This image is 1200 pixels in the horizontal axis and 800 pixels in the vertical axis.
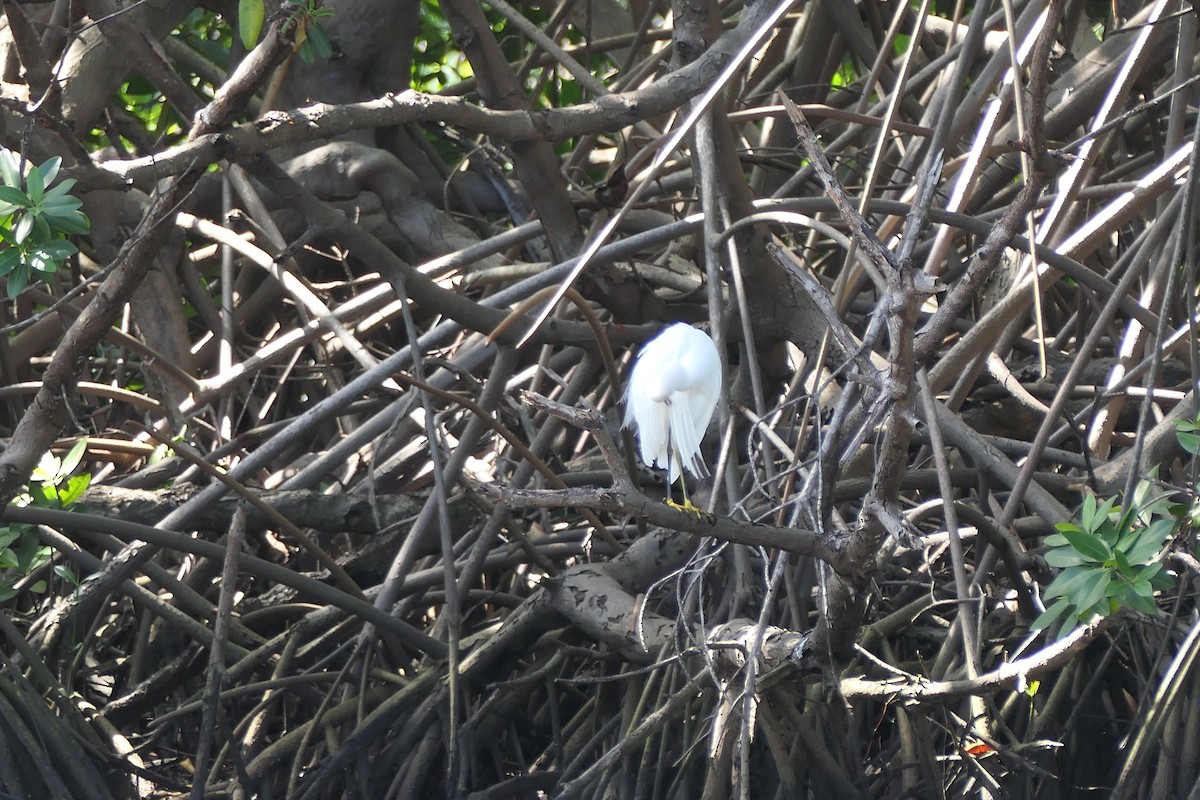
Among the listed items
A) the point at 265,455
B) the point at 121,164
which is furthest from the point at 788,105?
the point at 265,455

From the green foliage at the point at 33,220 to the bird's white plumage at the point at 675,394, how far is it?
0.87 m

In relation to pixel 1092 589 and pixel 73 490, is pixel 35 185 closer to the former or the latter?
pixel 73 490

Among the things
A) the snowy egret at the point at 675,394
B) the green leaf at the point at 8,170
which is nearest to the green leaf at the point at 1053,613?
the snowy egret at the point at 675,394

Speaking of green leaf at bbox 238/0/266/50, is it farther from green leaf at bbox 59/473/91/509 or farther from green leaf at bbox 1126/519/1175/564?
green leaf at bbox 1126/519/1175/564

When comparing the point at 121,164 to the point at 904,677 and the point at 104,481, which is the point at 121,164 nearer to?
the point at 904,677

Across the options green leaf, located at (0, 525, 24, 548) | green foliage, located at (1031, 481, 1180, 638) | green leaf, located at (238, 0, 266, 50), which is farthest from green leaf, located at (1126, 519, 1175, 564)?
green leaf, located at (0, 525, 24, 548)

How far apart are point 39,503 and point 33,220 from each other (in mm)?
697

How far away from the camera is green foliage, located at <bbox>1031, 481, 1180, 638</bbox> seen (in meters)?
1.42

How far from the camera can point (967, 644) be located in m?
1.54

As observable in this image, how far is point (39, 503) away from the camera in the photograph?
7.02 ft

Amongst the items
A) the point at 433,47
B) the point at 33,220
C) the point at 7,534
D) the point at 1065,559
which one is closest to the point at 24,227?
the point at 33,220

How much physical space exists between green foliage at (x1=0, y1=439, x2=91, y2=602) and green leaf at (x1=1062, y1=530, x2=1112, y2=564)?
160cm

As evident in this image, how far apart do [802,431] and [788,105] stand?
78 cm

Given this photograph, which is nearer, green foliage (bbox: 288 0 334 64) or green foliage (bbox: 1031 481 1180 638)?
green foliage (bbox: 1031 481 1180 638)
